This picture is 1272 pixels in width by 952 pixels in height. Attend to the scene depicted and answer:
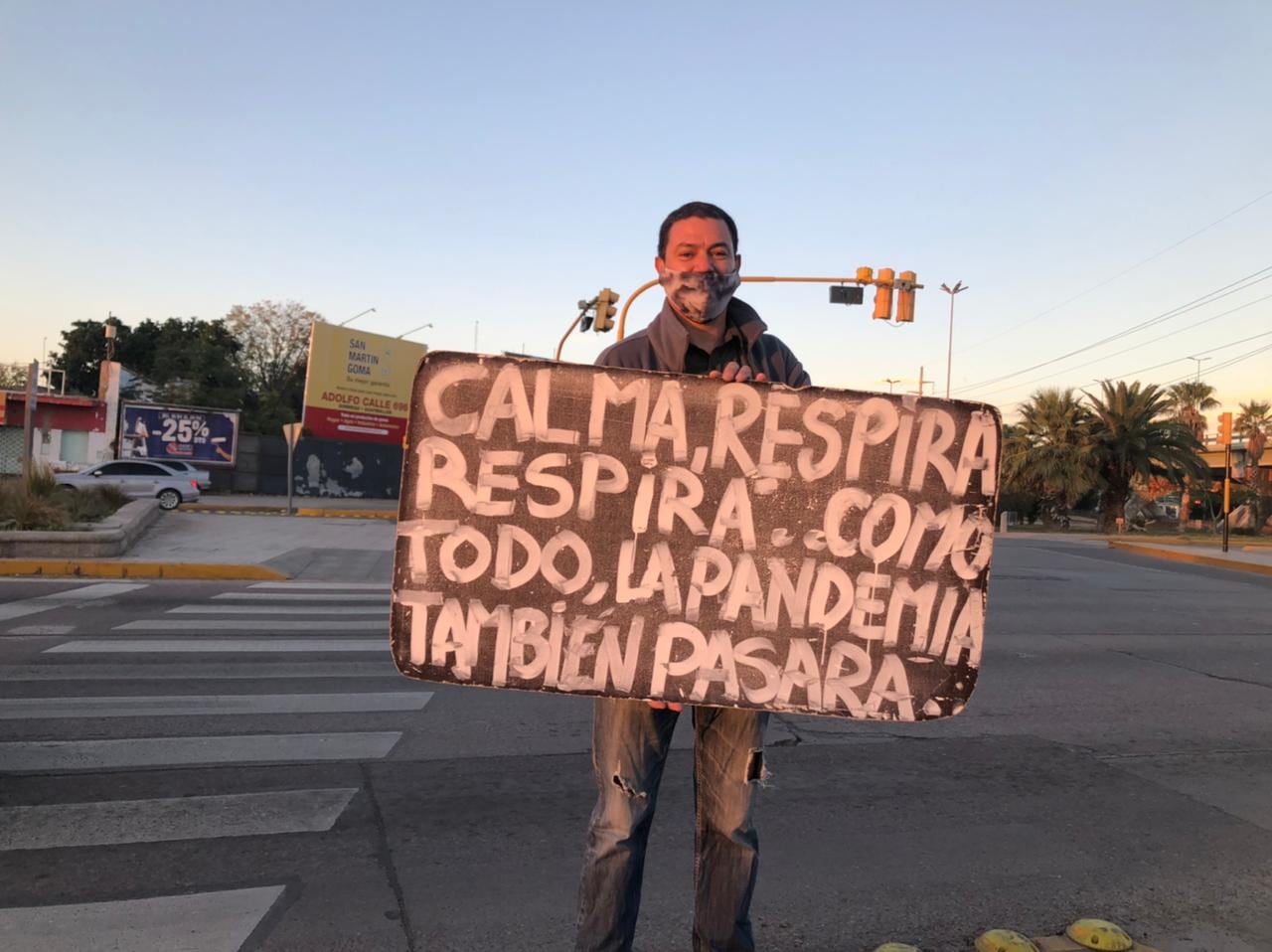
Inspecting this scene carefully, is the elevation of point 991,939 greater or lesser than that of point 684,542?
lesser

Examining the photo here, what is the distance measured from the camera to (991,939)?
297 cm

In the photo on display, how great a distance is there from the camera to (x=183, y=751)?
4.72 metres

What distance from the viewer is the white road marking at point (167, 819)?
364 centimetres

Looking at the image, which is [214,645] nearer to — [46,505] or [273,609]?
[273,609]

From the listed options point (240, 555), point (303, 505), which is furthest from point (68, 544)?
point (303, 505)

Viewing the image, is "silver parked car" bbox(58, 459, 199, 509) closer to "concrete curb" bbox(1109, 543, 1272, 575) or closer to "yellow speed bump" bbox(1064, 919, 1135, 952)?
"yellow speed bump" bbox(1064, 919, 1135, 952)

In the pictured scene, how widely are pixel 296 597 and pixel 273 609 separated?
1148 millimetres

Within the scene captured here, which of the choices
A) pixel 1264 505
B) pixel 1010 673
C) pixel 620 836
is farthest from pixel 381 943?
pixel 1264 505

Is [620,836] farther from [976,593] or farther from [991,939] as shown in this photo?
[991,939]

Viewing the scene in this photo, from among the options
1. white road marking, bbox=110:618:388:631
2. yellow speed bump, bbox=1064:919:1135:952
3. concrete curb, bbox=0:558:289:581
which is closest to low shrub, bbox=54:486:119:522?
concrete curb, bbox=0:558:289:581

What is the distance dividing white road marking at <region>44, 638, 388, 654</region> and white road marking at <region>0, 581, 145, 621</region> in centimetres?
167

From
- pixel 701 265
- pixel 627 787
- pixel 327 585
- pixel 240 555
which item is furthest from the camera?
pixel 240 555

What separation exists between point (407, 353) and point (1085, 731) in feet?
118

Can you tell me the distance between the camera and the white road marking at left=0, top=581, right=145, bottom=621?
8664mm
